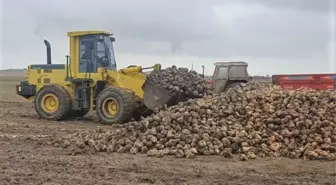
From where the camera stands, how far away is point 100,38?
14930 millimetres

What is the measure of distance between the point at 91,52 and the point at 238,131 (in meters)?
6.59

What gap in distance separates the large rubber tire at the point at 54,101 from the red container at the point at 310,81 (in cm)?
709

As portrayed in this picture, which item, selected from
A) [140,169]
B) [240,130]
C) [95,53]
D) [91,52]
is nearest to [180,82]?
[95,53]

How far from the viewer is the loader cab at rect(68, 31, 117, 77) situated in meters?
15.0

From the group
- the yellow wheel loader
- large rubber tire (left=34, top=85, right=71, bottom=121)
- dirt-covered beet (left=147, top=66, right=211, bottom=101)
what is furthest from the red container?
large rubber tire (left=34, top=85, right=71, bottom=121)

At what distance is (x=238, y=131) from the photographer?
383 inches

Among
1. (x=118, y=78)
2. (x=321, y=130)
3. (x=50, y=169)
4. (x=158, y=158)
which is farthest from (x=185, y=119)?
(x=118, y=78)

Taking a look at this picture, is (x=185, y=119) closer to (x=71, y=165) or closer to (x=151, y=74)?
(x=71, y=165)

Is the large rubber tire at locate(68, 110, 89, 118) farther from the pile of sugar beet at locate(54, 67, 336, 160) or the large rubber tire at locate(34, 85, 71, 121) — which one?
the pile of sugar beet at locate(54, 67, 336, 160)

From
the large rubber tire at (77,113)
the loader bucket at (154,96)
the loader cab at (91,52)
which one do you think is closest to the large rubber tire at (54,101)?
the large rubber tire at (77,113)

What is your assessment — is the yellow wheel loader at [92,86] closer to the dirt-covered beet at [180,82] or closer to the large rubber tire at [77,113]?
the large rubber tire at [77,113]

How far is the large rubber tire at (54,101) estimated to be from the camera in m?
15.4

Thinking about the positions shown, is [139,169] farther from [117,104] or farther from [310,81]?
[310,81]

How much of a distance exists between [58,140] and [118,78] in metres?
4.26
